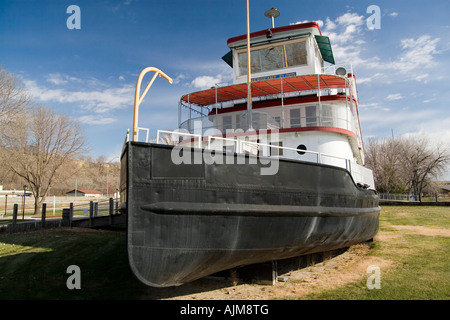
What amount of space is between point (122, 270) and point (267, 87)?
24.8 feet

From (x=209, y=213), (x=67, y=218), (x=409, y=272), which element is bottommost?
(x=409, y=272)

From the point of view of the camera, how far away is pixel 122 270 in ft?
24.7

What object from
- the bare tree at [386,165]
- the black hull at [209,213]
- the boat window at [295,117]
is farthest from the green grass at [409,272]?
the bare tree at [386,165]

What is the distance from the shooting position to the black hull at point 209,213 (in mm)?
4355

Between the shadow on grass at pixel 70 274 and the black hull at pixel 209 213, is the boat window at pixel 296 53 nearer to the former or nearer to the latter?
the black hull at pixel 209 213

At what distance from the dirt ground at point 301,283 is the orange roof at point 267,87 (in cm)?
581

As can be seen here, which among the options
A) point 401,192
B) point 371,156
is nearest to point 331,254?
point 401,192

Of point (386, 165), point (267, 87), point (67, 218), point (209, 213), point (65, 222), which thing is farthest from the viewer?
point (386, 165)

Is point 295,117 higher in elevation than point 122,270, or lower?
higher

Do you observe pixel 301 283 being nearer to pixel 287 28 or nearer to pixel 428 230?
pixel 428 230

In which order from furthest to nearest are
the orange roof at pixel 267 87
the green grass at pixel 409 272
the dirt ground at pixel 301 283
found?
the orange roof at pixel 267 87 < the dirt ground at pixel 301 283 < the green grass at pixel 409 272

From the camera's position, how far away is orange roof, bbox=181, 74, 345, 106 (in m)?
10.4

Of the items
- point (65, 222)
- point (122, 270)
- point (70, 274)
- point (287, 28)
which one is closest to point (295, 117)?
point (287, 28)
